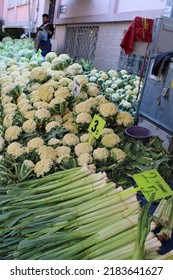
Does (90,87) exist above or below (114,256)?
above

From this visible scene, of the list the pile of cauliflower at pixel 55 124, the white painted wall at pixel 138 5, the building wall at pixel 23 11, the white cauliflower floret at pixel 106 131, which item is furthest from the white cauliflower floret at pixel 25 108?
the building wall at pixel 23 11

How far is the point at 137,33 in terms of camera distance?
16.7ft

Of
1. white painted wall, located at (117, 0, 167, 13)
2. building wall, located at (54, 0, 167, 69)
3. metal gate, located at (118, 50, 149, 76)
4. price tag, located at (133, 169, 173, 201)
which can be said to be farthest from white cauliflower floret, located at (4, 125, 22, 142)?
metal gate, located at (118, 50, 149, 76)

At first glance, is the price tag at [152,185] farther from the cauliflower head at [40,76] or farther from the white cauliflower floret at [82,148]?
the cauliflower head at [40,76]

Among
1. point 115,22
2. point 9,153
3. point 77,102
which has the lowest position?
point 9,153

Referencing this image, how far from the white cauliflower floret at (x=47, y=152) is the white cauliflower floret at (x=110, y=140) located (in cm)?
38

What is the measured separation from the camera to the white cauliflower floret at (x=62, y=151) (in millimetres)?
2322

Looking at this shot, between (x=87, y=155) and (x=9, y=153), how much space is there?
0.58m

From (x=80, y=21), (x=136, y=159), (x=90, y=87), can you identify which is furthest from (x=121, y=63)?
(x=136, y=159)

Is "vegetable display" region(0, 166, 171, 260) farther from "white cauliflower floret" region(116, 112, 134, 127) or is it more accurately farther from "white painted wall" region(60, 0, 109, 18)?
"white painted wall" region(60, 0, 109, 18)

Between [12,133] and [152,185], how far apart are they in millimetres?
1217

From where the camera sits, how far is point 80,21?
37.2ft

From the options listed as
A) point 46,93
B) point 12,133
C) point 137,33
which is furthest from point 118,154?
point 137,33
